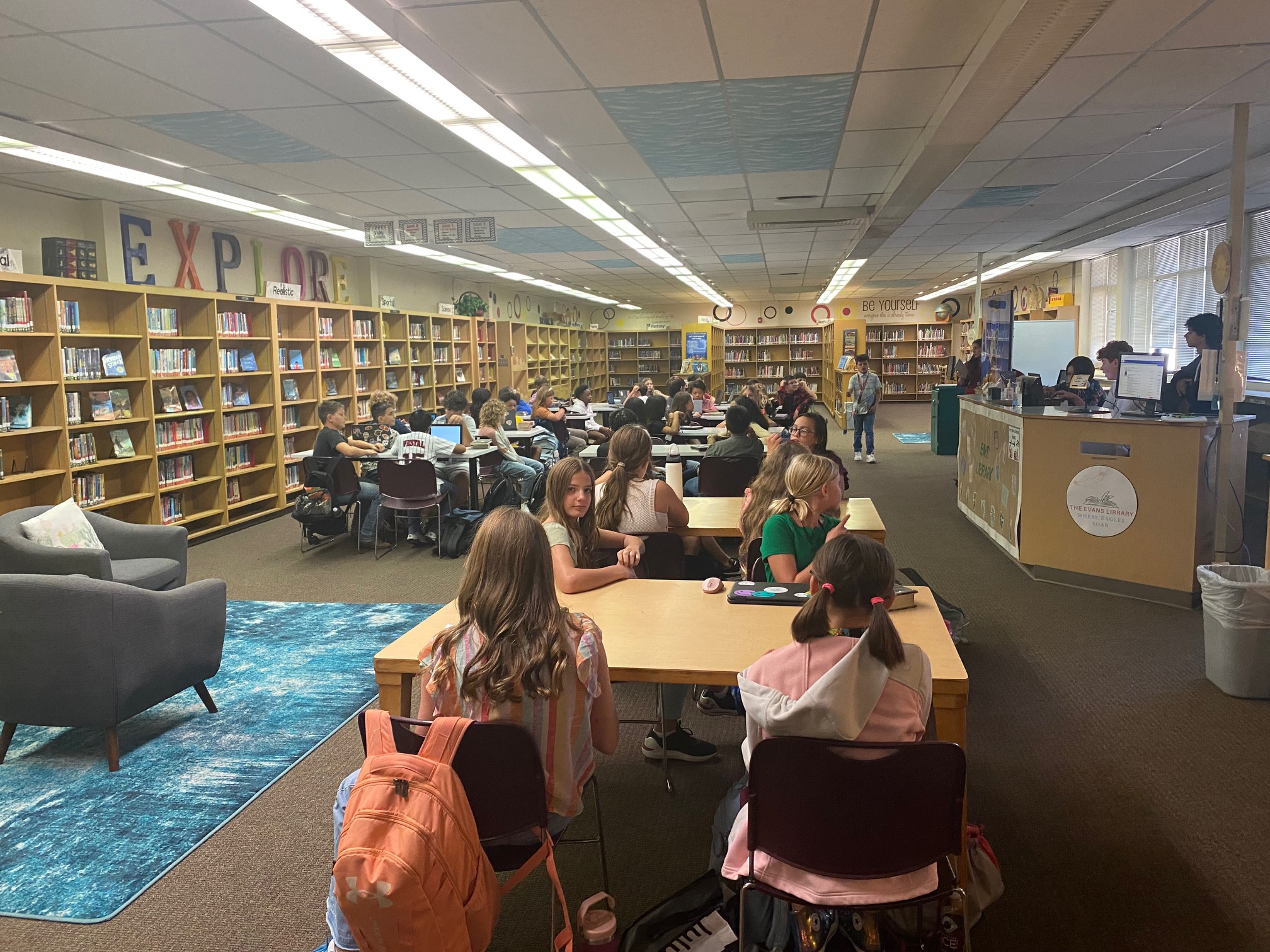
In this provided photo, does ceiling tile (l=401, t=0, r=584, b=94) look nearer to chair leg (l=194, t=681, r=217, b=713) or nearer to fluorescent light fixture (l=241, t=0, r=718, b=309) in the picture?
→ fluorescent light fixture (l=241, t=0, r=718, b=309)

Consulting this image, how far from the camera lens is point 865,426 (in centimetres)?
1220

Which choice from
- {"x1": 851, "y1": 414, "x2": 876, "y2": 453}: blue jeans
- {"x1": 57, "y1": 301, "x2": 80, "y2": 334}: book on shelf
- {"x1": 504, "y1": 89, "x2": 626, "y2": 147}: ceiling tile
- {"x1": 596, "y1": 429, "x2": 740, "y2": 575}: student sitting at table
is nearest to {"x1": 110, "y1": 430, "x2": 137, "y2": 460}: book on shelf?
{"x1": 57, "y1": 301, "x2": 80, "y2": 334}: book on shelf

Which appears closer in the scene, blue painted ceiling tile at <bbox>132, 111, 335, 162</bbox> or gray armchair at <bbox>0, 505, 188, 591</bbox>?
gray armchair at <bbox>0, 505, 188, 591</bbox>

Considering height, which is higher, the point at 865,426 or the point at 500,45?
the point at 500,45

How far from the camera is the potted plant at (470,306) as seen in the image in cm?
1317

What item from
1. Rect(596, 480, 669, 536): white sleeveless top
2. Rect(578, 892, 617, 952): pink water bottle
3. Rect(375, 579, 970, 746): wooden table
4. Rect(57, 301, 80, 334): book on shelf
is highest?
Rect(57, 301, 80, 334): book on shelf

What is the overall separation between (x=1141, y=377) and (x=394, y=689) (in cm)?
538

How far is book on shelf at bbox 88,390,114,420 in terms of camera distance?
21.7 ft

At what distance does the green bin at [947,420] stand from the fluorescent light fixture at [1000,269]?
2.33 meters

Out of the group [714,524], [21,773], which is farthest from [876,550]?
[21,773]

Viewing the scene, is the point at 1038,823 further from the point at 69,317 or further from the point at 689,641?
the point at 69,317

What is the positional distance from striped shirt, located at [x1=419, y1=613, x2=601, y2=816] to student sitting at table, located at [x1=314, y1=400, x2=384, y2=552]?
5342mm

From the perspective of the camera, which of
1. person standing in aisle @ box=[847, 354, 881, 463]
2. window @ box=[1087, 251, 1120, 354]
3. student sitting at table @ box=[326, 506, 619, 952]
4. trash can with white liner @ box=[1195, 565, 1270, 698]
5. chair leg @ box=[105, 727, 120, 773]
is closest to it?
student sitting at table @ box=[326, 506, 619, 952]

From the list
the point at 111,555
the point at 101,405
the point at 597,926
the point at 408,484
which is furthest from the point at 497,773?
the point at 101,405
